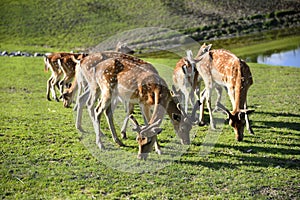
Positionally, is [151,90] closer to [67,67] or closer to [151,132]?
[151,132]

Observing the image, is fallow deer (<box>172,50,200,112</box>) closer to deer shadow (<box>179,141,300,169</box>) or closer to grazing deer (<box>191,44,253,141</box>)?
grazing deer (<box>191,44,253,141</box>)

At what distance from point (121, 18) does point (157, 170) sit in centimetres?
2451

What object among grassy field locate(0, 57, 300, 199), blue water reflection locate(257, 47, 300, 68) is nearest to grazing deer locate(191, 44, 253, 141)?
grassy field locate(0, 57, 300, 199)

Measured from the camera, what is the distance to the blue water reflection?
1812 centimetres

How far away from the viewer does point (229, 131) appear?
7953 mm

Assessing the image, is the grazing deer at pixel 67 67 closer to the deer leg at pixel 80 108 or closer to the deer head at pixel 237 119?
the deer leg at pixel 80 108

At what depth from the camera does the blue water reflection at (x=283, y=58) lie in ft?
59.4

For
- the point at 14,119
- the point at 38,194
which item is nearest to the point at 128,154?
the point at 38,194

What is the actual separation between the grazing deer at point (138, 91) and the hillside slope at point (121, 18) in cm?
1806

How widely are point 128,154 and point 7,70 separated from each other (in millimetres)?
10002

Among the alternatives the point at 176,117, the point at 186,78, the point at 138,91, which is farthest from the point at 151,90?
the point at 186,78

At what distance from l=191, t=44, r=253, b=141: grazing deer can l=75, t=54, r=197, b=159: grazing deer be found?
79cm

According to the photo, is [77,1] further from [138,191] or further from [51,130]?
[138,191]

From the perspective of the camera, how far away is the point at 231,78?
752 cm
